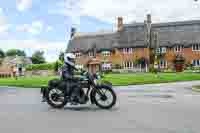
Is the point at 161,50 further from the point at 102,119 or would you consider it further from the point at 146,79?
the point at 102,119

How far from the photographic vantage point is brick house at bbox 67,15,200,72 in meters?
76.4

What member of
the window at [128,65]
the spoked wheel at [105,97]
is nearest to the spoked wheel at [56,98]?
the spoked wheel at [105,97]

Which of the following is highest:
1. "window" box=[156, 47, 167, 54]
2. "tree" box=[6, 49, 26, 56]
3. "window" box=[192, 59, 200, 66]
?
"tree" box=[6, 49, 26, 56]

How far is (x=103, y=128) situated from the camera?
880 cm

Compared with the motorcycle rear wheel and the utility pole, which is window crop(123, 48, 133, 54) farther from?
the motorcycle rear wheel

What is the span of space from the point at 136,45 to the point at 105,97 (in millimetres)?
67622

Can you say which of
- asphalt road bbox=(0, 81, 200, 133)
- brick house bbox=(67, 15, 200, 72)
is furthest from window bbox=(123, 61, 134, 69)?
asphalt road bbox=(0, 81, 200, 133)

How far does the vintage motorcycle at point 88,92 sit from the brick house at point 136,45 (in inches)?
2352

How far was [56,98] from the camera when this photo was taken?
43.0ft

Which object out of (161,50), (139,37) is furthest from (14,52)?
(161,50)

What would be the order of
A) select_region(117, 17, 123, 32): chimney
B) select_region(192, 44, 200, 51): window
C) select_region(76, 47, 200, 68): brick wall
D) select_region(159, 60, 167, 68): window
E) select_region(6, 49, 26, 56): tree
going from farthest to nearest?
select_region(6, 49, 26, 56): tree, select_region(117, 17, 123, 32): chimney, select_region(159, 60, 167, 68): window, select_region(76, 47, 200, 68): brick wall, select_region(192, 44, 200, 51): window

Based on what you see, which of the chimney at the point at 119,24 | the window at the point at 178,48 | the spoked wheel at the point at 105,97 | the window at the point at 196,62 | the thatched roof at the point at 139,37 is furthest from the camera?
the chimney at the point at 119,24

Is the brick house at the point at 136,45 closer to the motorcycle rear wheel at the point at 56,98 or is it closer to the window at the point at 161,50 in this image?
the window at the point at 161,50

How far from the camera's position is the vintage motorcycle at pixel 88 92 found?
12.6 m
